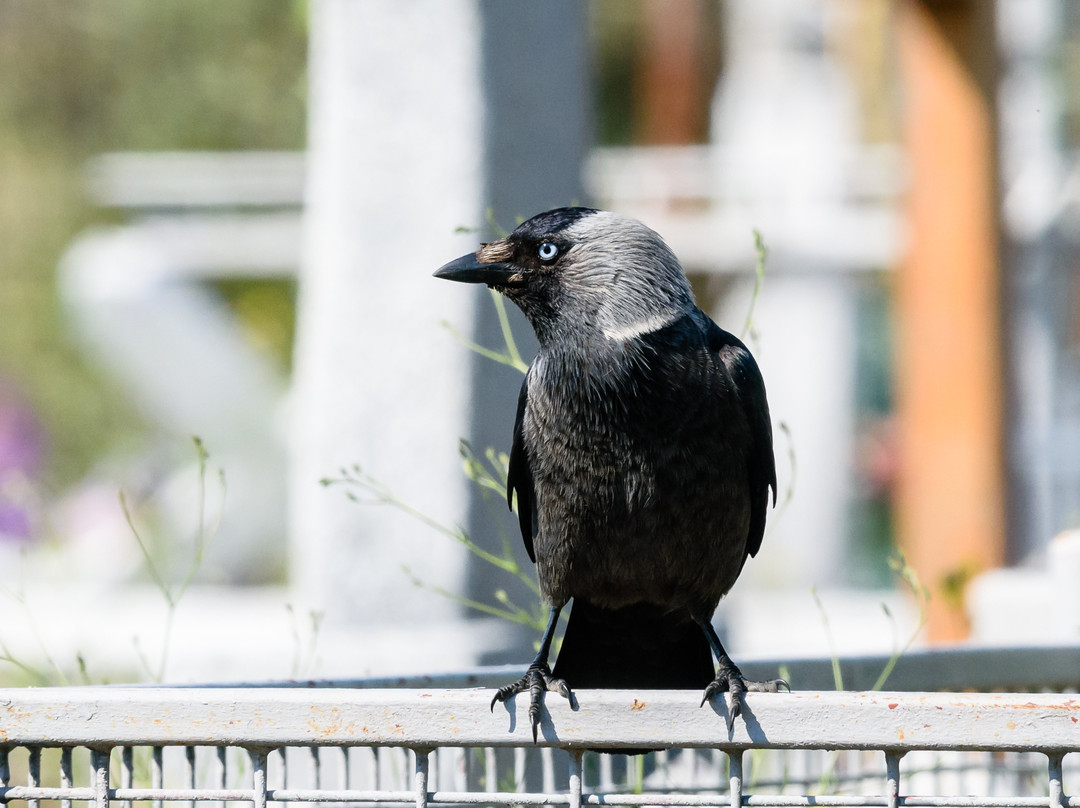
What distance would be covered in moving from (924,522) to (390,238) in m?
2.43

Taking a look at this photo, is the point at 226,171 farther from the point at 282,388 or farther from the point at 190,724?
the point at 190,724

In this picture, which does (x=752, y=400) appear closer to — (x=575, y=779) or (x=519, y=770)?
(x=519, y=770)

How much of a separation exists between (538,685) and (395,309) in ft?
6.37

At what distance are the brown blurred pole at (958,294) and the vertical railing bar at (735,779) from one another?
134 inches

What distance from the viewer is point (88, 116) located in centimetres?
1717

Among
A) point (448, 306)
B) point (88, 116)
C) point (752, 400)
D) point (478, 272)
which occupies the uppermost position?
point (88, 116)

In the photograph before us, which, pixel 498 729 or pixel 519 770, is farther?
pixel 519 770

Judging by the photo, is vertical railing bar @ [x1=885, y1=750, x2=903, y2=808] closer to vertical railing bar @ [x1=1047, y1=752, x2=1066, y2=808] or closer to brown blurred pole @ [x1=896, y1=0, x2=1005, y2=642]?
vertical railing bar @ [x1=1047, y1=752, x2=1066, y2=808]

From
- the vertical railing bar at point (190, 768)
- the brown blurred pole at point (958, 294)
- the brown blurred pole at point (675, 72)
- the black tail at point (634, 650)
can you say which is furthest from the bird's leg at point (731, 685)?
the brown blurred pole at point (675, 72)

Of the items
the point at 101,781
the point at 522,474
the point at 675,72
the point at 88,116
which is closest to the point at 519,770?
the point at 522,474

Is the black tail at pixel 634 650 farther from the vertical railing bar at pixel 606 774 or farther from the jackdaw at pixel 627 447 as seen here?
the vertical railing bar at pixel 606 774

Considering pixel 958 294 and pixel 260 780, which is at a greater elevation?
pixel 958 294

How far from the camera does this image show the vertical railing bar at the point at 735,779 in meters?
1.30

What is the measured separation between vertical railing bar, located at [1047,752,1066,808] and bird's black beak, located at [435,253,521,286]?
1133 millimetres
